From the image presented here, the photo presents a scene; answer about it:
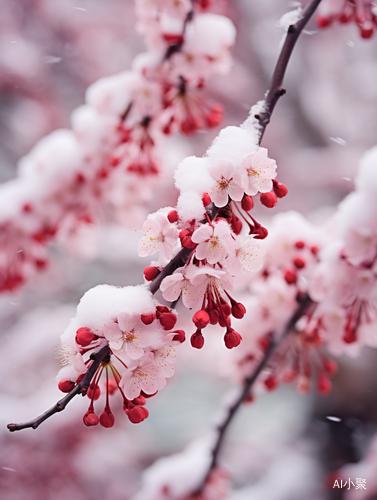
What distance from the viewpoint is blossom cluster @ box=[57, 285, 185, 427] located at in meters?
0.57

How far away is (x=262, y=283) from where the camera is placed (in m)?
1.40

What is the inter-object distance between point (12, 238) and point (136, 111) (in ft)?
2.63

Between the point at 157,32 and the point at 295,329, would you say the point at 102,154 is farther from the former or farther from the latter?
the point at 295,329

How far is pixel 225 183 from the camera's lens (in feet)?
1.96

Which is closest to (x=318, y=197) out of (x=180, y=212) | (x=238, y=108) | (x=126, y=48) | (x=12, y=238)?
(x=238, y=108)

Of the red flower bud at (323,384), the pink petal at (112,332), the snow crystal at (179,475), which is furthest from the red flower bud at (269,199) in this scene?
the snow crystal at (179,475)

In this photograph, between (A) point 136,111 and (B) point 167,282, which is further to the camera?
(A) point 136,111

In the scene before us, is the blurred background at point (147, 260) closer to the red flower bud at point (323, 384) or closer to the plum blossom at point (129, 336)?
the red flower bud at point (323, 384)

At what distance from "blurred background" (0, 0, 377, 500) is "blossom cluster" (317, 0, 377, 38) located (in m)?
1.72

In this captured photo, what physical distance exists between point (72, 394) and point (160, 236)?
0.28m

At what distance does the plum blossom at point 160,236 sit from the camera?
0.59 meters

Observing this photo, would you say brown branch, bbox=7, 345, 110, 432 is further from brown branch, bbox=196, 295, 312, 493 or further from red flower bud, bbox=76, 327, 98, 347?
brown branch, bbox=196, 295, 312, 493

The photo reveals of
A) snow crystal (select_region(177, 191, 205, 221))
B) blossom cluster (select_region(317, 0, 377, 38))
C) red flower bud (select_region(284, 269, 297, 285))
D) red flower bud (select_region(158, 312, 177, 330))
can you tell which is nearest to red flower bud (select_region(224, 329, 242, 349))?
red flower bud (select_region(158, 312, 177, 330))

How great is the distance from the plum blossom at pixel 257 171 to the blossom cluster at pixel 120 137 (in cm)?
81
